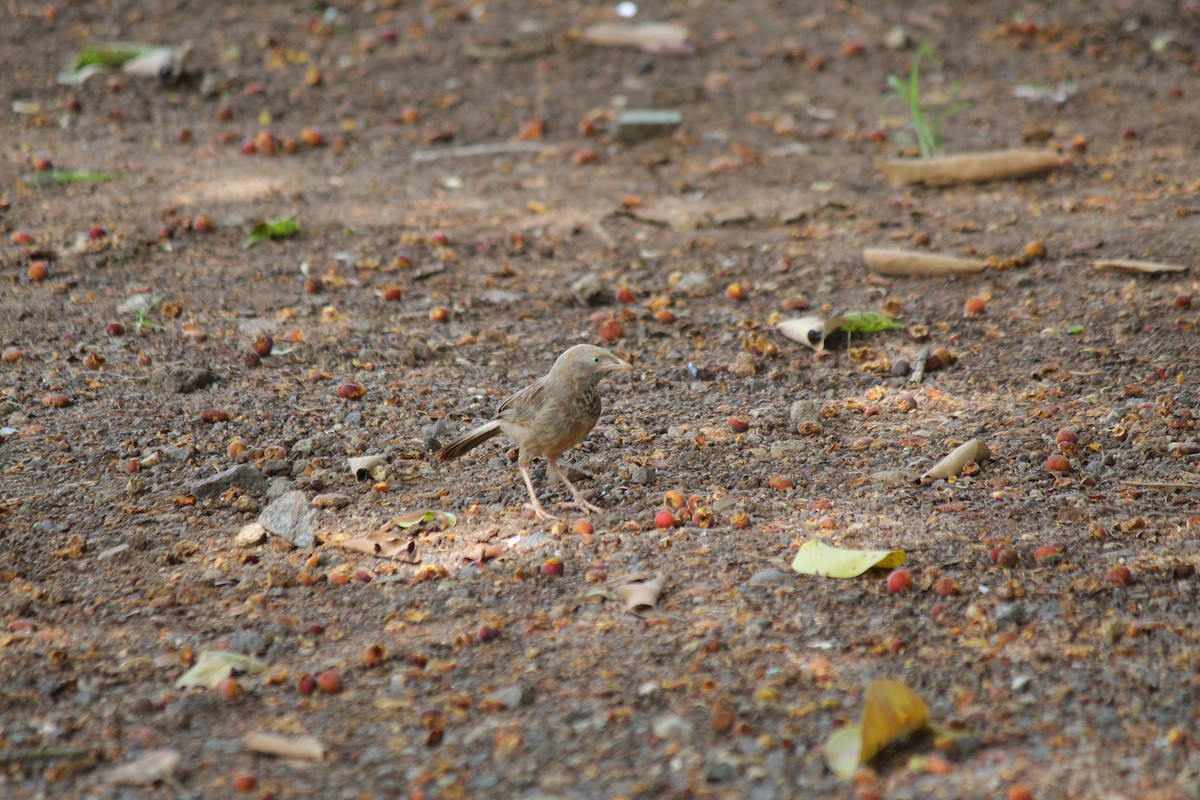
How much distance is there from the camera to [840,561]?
3.94 metres

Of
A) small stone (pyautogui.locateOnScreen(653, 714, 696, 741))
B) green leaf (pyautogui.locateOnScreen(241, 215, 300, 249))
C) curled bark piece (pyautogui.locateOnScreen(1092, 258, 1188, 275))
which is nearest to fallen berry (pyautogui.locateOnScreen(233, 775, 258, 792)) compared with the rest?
small stone (pyautogui.locateOnScreen(653, 714, 696, 741))

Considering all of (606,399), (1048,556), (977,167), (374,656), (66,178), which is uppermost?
(66,178)

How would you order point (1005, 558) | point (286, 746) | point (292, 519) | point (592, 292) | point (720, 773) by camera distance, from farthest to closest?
point (592, 292) < point (292, 519) < point (1005, 558) < point (286, 746) < point (720, 773)

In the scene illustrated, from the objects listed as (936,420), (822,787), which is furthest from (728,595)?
(936,420)

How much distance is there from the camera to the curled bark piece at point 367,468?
16.1ft

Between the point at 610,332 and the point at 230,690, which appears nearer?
the point at 230,690

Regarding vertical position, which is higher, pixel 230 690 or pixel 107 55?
pixel 107 55

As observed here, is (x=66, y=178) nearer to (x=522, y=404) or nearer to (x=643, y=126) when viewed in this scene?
(x=643, y=126)

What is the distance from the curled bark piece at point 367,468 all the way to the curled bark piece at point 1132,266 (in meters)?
3.92

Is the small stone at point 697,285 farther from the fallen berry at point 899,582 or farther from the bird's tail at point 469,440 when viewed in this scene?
the fallen berry at point 899,582

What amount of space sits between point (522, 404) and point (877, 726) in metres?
2.19

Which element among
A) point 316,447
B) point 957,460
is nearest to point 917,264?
point 957,460

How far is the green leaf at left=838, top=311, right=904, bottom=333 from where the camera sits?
6105mm

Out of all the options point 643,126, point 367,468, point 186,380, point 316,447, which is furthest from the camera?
point 643,126
